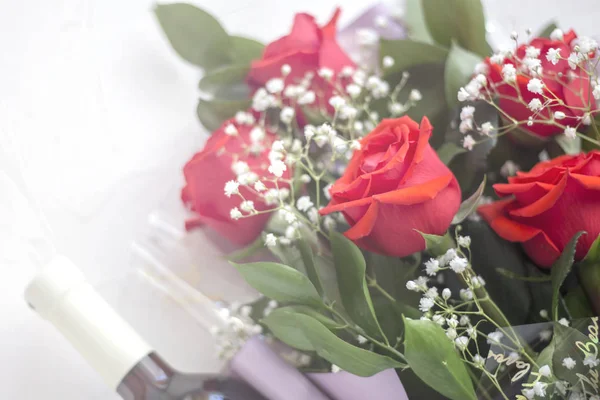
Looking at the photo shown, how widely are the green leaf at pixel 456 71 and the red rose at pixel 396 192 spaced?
0.11m

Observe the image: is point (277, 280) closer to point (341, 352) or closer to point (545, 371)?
point (341, 352)

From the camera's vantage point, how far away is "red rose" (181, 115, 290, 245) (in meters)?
0.48

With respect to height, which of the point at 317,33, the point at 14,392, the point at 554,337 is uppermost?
the point at 317,33

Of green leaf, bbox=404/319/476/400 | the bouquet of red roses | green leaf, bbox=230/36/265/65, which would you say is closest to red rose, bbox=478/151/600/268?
the bouquet of red roses

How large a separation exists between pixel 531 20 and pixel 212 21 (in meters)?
0.42

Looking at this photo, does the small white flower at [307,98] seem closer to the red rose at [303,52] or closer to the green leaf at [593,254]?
the red rose at [303,52]

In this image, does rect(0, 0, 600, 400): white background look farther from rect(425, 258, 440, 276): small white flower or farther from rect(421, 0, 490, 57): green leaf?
rect(425, 258, 440, 276): small white flower

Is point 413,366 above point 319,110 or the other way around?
the other way around

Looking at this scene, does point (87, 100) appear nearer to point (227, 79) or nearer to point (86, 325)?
point (227, 79)

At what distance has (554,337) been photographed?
14.7 inches

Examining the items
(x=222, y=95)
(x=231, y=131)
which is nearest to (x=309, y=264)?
(x=231, y=131)

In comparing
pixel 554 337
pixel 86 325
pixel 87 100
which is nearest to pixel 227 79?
pixel 87 100

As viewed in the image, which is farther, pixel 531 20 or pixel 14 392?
pixel 531 20

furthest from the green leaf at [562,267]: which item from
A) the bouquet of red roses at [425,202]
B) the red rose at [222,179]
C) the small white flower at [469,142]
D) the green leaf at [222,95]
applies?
the green leaf at [222,95]
